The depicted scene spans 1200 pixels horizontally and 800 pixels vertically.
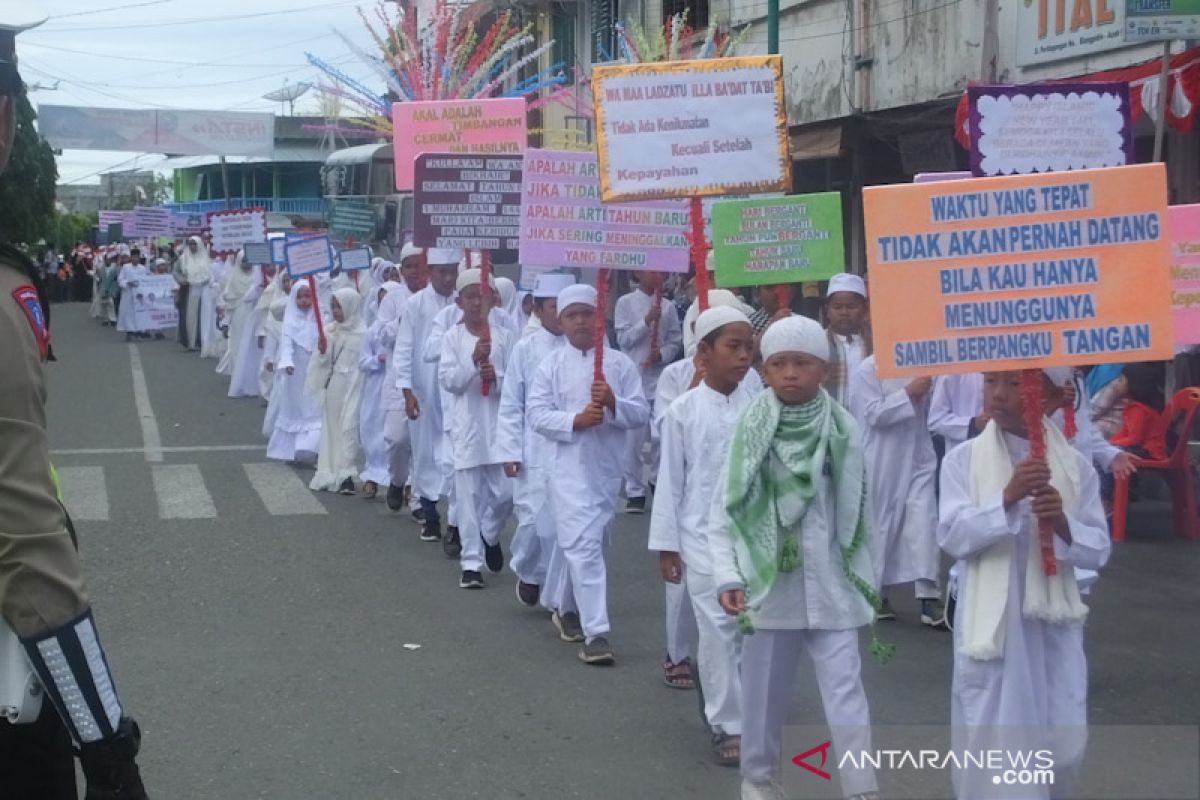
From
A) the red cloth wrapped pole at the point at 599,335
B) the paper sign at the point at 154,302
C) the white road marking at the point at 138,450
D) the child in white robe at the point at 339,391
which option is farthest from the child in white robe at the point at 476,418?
the paper sign at the point at 154,302

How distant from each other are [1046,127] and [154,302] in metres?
31.6

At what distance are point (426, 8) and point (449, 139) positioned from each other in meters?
33.8

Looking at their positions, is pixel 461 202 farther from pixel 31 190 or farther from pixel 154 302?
pixel 31 190

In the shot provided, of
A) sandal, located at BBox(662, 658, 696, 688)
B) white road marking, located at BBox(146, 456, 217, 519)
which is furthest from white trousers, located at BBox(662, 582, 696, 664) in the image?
white road marking, located at BBox(146, 456, 217, 519)

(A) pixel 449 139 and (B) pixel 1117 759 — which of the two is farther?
(A) pixel 449 139

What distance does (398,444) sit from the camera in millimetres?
13156

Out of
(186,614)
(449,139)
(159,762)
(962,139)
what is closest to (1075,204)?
(159,762)

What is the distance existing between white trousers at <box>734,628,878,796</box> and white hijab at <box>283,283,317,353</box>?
38.7 ft

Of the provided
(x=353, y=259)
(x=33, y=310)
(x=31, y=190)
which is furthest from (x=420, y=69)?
(x=31, y=190)

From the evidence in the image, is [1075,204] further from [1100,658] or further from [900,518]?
[900,518]

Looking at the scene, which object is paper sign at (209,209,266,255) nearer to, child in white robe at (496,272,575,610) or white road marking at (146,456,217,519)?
white road marking at (146,456,217,519)

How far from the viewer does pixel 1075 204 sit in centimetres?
518

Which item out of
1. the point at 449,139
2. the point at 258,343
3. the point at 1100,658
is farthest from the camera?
the point at 258,343

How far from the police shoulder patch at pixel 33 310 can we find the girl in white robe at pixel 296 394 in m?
13.2
